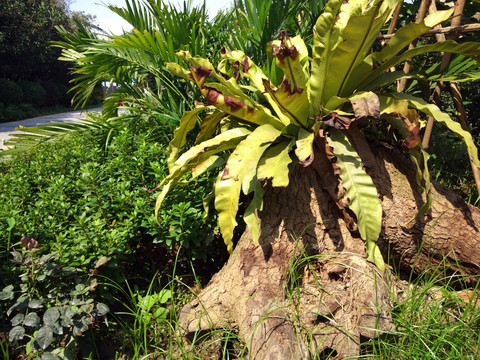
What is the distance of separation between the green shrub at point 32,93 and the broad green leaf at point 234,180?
19.0 meters

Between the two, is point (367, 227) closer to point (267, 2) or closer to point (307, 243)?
point (307, 243)

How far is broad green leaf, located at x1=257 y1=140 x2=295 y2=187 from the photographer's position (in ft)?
5.94

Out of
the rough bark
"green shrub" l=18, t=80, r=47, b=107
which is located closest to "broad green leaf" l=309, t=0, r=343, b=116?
the rough bark

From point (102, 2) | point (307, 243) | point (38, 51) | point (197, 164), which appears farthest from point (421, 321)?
point (38, 51)

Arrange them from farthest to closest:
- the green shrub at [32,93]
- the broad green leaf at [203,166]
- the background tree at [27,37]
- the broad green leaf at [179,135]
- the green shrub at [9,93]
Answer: the green shrub at [32,93], the background tree at [27,37], the green shrub at [9,93], the broad green leaf at [179,135], the broad green leaf at [203,166]

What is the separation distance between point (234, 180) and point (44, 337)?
1075mm

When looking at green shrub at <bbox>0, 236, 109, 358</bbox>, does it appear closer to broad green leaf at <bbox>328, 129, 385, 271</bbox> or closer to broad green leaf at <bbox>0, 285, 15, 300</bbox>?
broad green leaf at <bbox>0, 285, 15, 300</bbox>

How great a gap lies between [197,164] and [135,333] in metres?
0.91

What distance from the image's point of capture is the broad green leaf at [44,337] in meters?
1.57

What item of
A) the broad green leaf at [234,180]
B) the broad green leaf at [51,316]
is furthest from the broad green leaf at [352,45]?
the broad green leaf at [51,316]

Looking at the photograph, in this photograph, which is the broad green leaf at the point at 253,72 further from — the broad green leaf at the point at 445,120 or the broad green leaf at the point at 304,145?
the broad green leaf at the point at 445,120

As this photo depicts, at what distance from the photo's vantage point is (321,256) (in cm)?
197

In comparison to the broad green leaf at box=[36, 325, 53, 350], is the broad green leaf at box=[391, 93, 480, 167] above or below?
above

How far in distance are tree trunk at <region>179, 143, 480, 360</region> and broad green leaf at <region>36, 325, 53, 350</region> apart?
0.61 meters
